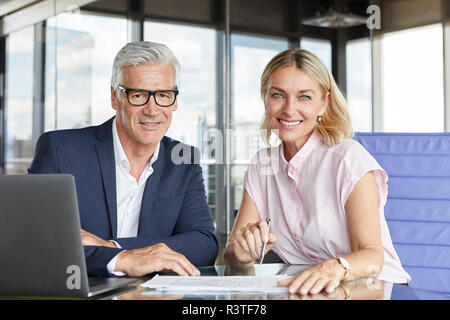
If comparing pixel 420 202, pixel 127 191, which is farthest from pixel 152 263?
pixel 420 202

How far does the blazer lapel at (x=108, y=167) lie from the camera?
1630mm

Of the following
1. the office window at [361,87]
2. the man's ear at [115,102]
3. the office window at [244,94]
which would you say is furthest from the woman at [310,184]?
the office window at [361,87]

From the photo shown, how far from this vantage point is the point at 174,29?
4836 mm

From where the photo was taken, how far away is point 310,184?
5.59ft

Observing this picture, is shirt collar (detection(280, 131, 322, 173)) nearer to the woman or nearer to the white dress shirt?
the woman

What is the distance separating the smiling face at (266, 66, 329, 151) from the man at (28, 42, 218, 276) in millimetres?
316

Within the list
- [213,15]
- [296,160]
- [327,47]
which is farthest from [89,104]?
[296,160]

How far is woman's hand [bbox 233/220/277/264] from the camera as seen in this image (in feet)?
4.57

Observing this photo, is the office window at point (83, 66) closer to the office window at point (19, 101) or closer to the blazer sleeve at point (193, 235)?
the office window at point (19, 101)

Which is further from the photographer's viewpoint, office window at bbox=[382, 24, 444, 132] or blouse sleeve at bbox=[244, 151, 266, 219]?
office window at bbox=[382, 24, 444, 132]

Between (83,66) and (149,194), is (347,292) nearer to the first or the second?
(149,194)

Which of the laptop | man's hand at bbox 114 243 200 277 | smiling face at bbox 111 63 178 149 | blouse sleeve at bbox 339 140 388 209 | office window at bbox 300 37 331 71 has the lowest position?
man's hand at bbox 114 243 200 277

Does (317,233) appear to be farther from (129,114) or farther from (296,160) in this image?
(129,114)

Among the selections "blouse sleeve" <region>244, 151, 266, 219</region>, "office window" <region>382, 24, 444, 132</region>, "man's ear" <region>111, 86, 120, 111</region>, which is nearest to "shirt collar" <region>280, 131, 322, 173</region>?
"blouse sleeve" <region>244, 151, 266, 219</region>
